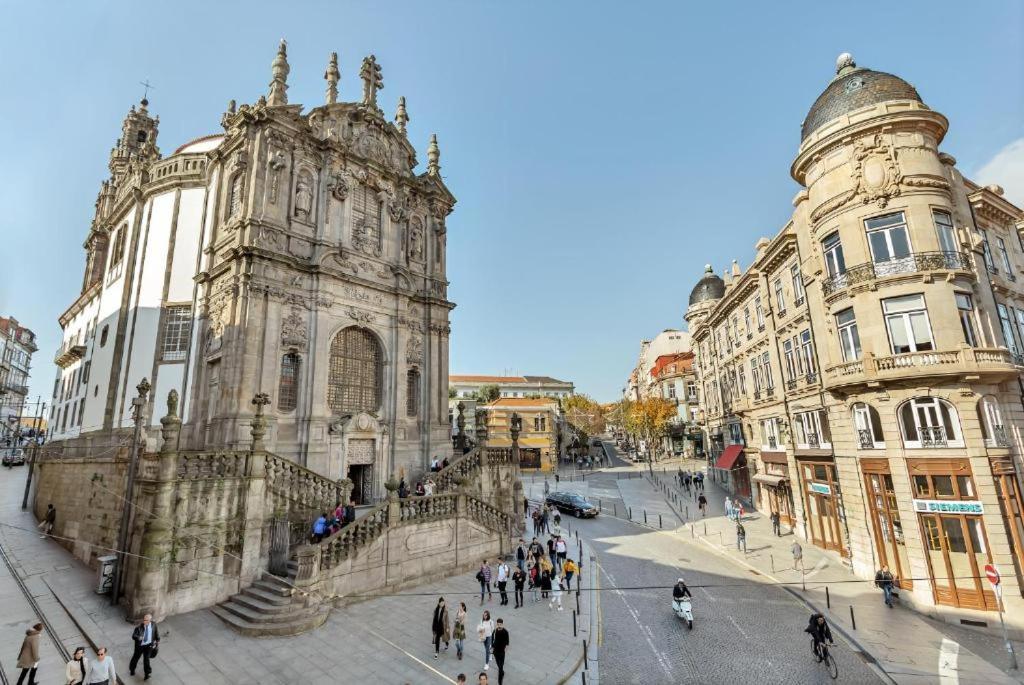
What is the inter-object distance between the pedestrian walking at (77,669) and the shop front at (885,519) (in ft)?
80.5

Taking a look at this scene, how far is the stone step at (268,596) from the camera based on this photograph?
1347 cm

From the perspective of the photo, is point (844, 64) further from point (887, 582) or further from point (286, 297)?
point (286, 297)

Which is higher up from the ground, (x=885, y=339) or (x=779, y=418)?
(x=885, y=339)

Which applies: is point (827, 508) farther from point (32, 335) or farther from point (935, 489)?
point (32, 335)

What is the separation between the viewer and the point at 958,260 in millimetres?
18281

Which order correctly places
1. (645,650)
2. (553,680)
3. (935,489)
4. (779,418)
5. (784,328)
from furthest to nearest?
(779,418) < (784,328) < (935,489) < (645,650) < (553,680)

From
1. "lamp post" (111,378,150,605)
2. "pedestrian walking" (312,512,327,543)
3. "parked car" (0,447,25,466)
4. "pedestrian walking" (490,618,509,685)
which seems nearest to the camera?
"pedestrian walking" (490,618,509,685)

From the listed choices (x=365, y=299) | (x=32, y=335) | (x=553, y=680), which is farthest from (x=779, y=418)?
(x=32, y=335)

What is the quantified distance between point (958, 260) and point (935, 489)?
9001 millimetres

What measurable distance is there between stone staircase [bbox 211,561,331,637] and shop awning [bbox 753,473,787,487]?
26.1 meters

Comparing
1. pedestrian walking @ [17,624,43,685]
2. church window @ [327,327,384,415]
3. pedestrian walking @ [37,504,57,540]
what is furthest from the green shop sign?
pedestrian walking @ [37,504,57,540]

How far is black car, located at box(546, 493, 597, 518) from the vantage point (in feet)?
108

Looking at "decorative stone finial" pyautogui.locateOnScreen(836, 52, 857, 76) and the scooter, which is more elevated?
"decorative stone finial" pyautogui.locateOnScreen(836, 52, 857, 76)

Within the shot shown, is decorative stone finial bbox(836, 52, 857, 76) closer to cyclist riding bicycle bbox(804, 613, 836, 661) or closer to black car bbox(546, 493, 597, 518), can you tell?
cyclist riding bicycle bbox(804, 613, 836, 661)
